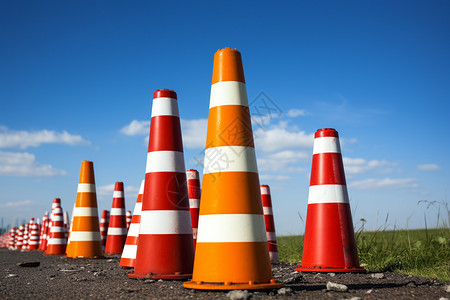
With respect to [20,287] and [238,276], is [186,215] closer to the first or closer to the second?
[238,276]

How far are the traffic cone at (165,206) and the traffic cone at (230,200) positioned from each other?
1.06 m

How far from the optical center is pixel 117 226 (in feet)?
39.5

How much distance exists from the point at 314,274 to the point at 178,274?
1.88 metres

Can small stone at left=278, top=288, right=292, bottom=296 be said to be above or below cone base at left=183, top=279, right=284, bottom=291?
below

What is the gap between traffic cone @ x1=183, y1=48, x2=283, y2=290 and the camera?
166 inches

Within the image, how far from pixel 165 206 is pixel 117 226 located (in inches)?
271

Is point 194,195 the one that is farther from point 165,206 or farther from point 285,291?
point 285,291

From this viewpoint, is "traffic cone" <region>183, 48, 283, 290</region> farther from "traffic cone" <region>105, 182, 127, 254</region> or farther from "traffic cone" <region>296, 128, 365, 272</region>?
"traffic cone" <region>105, 182, 127, 254</region>

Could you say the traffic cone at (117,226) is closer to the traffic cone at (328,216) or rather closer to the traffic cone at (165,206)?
the traffic cone at (165,206)

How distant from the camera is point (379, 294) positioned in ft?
14.0

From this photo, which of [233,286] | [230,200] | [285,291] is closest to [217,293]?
[233,286]

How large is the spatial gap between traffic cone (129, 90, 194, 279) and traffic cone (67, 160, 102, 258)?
510cm

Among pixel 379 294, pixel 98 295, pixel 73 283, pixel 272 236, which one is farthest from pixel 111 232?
pixel 379 294

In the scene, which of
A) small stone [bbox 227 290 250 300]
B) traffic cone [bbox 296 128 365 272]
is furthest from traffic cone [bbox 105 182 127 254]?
small stone [bbox 227 290 250 300]
